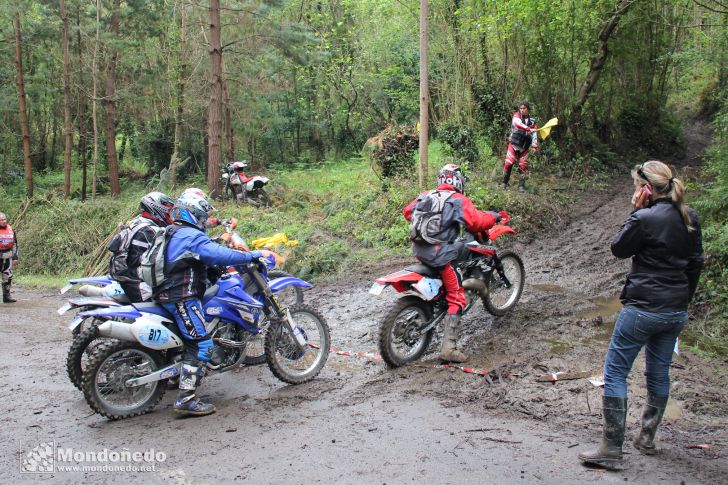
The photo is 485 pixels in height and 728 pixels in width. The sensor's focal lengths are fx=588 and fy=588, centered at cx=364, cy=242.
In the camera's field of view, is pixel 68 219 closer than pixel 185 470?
No

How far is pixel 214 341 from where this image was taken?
5.74 meters

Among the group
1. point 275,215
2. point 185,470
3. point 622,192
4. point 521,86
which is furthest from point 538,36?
point 185,470

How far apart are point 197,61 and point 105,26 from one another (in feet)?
12.4

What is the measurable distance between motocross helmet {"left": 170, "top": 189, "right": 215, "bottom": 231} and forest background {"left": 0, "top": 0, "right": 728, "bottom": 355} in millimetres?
5591

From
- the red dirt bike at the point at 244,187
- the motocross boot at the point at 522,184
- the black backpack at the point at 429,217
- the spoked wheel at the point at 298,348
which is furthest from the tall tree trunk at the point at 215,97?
the black backpack at the point at 429,217

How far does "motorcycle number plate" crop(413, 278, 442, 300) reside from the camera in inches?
249

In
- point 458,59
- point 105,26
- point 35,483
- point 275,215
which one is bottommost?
point 35,483

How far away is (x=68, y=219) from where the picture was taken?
17812 mm

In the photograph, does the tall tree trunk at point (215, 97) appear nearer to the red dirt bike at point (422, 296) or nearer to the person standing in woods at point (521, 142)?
the person standing in woods at point (521, 142)

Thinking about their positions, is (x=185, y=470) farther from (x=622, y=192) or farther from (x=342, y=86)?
(x=342, y=86)

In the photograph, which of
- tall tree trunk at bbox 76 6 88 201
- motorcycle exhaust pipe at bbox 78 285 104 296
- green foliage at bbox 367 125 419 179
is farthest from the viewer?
tall tree trunk at bbox 76 6 88 201

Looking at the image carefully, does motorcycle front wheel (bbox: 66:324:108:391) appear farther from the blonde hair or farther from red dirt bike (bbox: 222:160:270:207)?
red dirt bike (bbox: 222:160:270:207)

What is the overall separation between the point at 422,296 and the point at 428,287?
123mm

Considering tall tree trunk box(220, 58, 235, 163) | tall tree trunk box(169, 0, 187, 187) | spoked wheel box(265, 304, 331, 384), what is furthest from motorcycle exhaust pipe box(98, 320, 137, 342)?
tall tree trunk box(169, 0, 187, 187)
